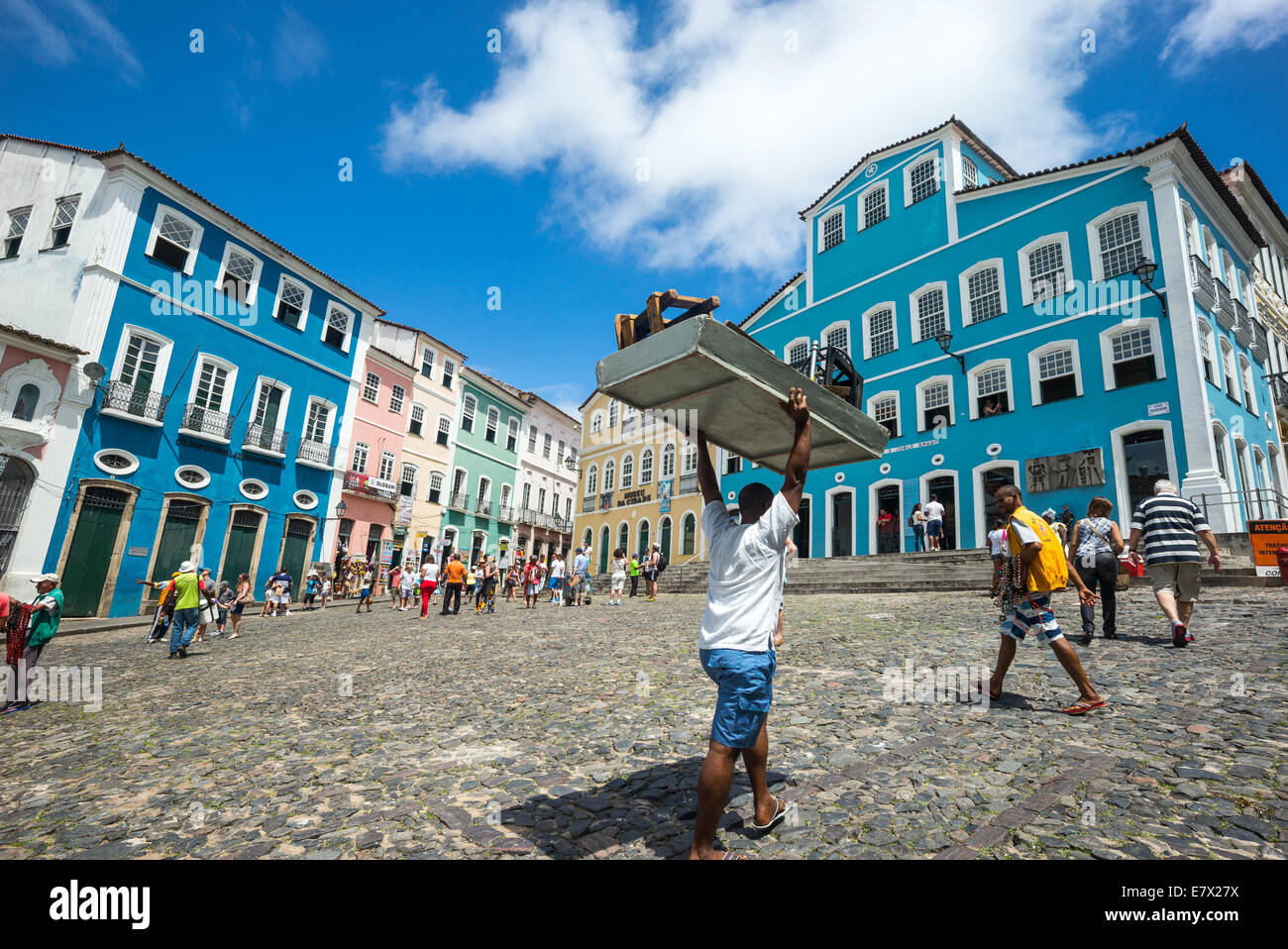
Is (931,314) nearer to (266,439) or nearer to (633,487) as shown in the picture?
(633,487)

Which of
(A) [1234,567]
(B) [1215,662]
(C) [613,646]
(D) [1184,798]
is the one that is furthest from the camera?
(A) [1234,567]

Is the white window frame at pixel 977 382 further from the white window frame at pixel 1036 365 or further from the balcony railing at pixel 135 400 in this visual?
the balcony railing at pixel 135 400

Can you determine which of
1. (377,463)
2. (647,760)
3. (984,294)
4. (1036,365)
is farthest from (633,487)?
(647,760)

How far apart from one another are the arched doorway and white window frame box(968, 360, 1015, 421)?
28842mm

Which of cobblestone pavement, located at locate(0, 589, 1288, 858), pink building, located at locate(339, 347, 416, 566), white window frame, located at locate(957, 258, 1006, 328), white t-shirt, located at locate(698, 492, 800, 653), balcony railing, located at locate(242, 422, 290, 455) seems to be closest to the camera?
white t-shirt, located at locate(698, 492, 800, 653)

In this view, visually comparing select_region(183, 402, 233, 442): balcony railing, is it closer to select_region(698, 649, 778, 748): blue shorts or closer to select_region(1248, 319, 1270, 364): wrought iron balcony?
select_region(698, 649, 778, 748): blue shorts

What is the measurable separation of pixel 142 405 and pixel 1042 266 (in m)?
29.8

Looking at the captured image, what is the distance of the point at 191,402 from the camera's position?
2022 cm

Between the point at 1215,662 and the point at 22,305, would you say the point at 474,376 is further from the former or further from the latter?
the point at 1215,662

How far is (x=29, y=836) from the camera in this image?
11.8ft

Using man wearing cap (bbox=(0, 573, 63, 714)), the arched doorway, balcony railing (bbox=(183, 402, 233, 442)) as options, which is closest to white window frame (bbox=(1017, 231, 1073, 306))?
man wearing cap (bbox=(0, 573, 63, 714))

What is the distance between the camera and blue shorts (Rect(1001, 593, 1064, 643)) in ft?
16.2

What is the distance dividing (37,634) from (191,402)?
15141 millimetres
